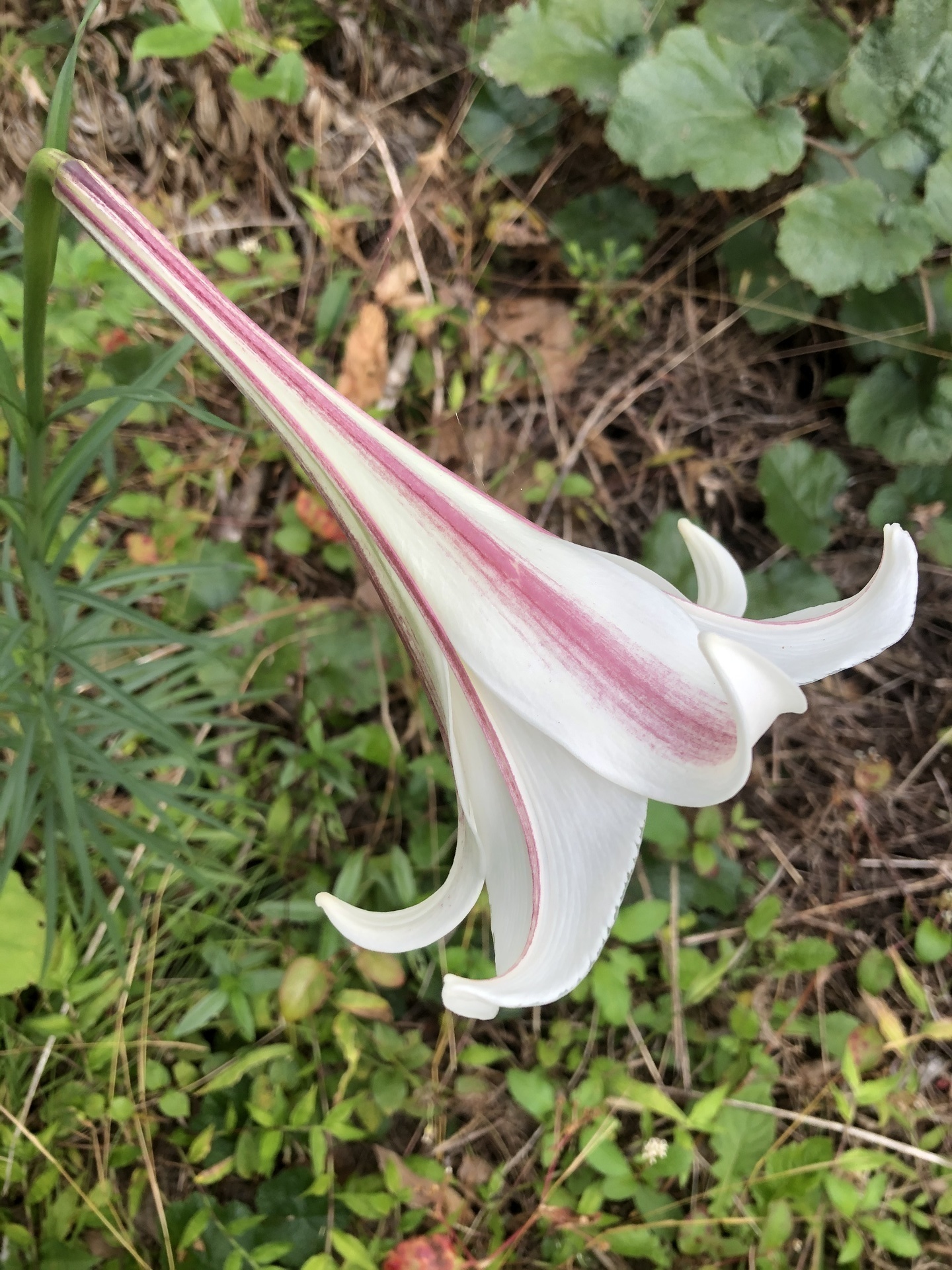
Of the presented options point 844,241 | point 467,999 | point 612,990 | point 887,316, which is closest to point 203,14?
point 844,241

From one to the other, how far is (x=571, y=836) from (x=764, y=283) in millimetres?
1173

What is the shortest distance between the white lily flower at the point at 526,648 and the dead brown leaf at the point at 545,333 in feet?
3.26

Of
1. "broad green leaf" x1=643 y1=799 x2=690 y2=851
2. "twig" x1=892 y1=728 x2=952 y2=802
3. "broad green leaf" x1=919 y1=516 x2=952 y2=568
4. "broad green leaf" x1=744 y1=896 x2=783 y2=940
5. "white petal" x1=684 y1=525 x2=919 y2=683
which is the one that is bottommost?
"broad green leaf" x1=744 y1=896 x2=783 y2=940

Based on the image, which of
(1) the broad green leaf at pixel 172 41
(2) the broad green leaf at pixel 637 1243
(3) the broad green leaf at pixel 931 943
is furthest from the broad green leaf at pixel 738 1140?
(1) the broad green leaf at pixel 172 41

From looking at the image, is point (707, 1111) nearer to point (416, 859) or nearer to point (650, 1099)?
point (650, 1099)

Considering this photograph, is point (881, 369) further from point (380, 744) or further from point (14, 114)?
point (14, 114)

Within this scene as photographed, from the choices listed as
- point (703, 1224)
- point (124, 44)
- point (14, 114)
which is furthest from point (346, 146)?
point (703, 1224)

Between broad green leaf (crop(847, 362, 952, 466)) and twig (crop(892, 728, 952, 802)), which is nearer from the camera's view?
broad green leaf (crop(847, 362, 952, 466))

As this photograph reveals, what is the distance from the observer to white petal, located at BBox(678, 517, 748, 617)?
521 millimetres

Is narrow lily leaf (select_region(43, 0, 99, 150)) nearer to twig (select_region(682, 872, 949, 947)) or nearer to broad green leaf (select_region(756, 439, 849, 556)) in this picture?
broad green leaf (select_region(756, 439, 849, 556))

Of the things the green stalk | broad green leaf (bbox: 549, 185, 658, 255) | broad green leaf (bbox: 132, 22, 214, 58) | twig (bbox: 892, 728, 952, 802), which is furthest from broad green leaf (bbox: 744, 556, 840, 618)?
broad green leaf (bbox: 132, 22, 214, 58)

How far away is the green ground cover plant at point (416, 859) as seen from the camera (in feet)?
3.11

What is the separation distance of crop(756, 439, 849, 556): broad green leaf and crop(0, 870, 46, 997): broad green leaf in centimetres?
116

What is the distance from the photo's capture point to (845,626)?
1.39 ft
